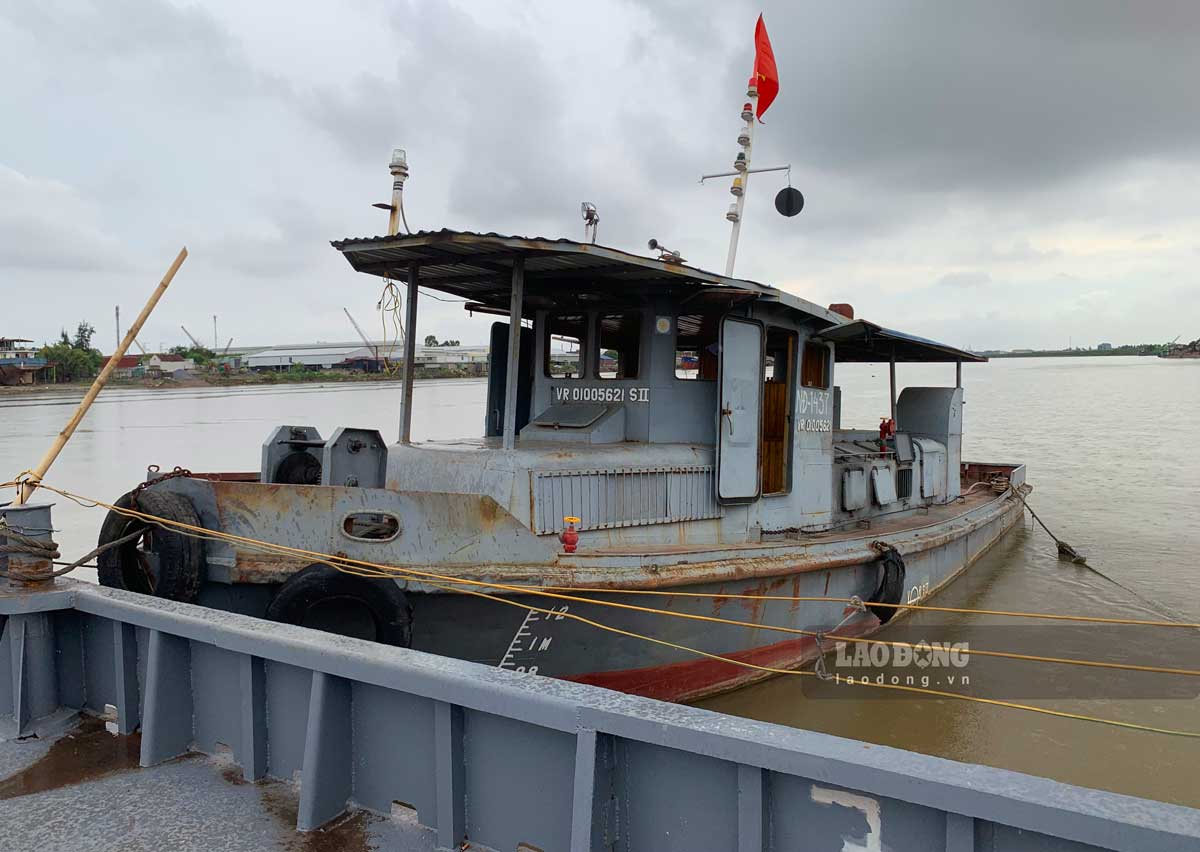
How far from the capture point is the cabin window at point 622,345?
725cm

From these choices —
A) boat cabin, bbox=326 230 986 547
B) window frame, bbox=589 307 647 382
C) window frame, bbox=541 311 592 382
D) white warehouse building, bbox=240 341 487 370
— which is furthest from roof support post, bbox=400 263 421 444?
white warehouse building, bbox=240 341 487 370

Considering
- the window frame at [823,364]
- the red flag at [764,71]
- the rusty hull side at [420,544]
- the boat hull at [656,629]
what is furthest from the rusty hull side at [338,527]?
the red flag at [764,71]

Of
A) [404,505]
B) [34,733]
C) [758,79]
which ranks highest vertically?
[758,79]

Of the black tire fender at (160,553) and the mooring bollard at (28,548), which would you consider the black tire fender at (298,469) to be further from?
the mooring bollard at (28,548)

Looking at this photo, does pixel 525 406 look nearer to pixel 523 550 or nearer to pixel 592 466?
pixel 592 466

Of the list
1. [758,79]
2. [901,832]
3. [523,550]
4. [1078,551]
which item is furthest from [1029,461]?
[901,832]

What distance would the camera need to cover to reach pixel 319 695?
111 inches

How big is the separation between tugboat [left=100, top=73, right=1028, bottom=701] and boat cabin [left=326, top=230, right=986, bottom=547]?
2cm

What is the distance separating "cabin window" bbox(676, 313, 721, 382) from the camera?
25.2 feet

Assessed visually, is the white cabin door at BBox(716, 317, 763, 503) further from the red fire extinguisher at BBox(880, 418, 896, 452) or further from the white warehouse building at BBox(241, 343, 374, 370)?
the white warehouse building at BBox(241, 343, 374, 370)

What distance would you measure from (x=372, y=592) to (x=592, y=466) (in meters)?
2.05

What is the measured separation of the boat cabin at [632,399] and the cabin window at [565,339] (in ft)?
→ 0.06

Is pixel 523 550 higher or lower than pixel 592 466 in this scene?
lower

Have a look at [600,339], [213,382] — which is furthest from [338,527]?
[213,382]
